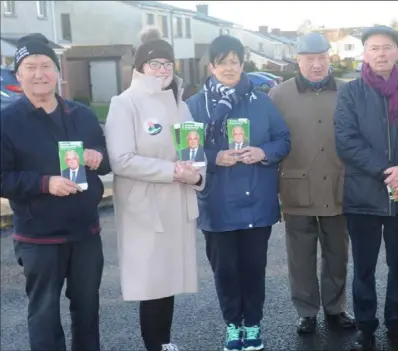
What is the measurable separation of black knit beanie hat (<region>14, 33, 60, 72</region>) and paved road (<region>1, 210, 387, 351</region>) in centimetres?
211

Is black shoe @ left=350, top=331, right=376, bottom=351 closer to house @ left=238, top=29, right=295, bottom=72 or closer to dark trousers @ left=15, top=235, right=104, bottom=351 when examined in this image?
dark trousers @ left=15, top=235, right=104, bottom=351

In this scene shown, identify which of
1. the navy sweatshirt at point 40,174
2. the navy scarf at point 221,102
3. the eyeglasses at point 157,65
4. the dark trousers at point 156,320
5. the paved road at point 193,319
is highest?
the eyeglasses at point 157,65

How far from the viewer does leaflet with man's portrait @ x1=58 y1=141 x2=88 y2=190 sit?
3.06 m

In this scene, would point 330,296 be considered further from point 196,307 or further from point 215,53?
point 215,53

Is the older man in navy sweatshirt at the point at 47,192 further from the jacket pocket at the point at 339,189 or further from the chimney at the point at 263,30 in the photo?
the chimney at the point at 263,30

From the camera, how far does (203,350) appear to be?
13.4ft

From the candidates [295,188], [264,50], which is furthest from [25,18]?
[295,188]

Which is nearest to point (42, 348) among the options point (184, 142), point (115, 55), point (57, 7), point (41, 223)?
point (41, 223)

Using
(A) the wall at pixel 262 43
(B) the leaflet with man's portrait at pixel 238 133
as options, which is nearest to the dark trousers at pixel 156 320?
(B) the leaflet with man's portrait at pixel 238 133

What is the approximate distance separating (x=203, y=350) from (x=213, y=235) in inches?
32.7

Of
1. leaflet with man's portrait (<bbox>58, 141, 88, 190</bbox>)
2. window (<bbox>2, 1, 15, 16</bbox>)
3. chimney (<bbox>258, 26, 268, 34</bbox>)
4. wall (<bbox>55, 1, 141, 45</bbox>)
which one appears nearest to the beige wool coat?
leaflet with man's portrait (<bbox>58, 141, 88, 190</bbox>)

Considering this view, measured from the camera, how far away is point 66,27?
3125cm

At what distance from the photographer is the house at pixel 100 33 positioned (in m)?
25.4

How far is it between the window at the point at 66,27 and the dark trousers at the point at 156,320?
95.9ft
